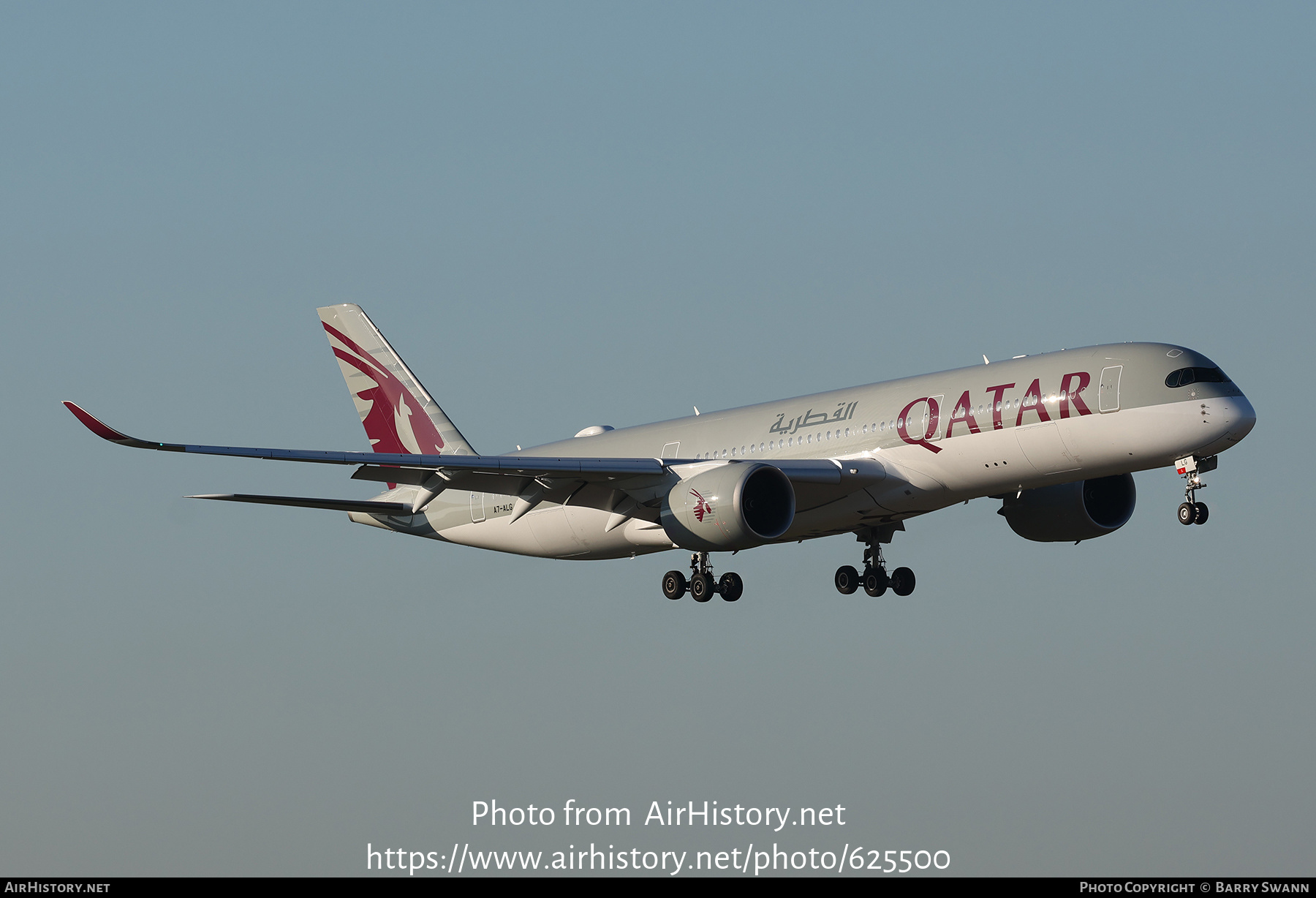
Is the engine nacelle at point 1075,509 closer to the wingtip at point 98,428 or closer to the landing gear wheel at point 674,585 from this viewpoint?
the landing gear wheel at point 674,585

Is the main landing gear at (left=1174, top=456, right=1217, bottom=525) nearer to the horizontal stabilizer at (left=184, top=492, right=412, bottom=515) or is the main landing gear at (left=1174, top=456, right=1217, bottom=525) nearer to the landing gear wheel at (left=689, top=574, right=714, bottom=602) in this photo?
the landing gear wheel at (left=689, top=574, right=714, bottom=602)

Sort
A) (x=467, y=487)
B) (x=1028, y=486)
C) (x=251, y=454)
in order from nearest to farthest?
(x=251, y=454)
(x=1028, y=486)
(x=467, y=487)

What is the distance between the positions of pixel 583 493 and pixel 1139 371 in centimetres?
1371

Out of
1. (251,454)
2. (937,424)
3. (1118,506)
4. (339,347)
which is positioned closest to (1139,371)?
(937,424)

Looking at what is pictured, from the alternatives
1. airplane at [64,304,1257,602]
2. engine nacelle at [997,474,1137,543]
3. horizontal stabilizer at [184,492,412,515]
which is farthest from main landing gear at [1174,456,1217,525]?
horizontal stabilizer at [184,492,412,515]

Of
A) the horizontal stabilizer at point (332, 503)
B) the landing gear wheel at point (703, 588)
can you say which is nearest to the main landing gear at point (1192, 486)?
the landing gear wheel at point (703, 588)

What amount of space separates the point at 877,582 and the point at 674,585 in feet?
17.6

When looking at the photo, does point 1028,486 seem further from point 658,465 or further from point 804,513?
point 658,465

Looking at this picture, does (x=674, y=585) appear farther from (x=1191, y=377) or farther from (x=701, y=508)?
(x=1191, y=377)

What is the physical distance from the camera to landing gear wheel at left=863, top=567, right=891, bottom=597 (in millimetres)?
45469

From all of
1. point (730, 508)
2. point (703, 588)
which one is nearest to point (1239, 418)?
point (730, 508)

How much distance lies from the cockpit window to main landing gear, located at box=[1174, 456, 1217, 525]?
1601 mm

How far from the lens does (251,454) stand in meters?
36.2

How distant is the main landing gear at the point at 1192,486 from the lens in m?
36.9
